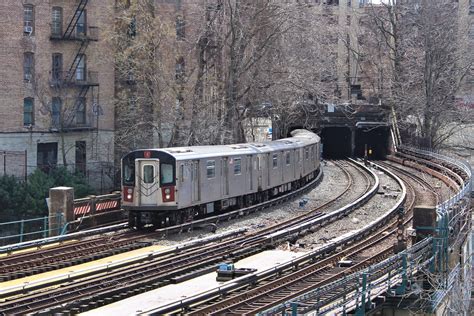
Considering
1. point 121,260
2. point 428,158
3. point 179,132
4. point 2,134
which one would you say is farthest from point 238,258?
point 428,158

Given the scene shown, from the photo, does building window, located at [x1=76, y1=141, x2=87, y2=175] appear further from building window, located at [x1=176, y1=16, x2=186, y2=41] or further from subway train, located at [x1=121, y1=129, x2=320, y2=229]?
subway train, located at [x1=121, y1=129, x2=320, y2=229]

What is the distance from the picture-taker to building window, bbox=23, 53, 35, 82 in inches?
1674

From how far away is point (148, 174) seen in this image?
26547mm

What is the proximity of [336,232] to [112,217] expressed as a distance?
24.5 feet

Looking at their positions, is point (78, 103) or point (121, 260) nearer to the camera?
point (121, 260)

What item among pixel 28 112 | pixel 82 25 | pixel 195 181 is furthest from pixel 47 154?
pixel 195 181

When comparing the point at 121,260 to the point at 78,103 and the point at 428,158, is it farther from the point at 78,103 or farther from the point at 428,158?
the point at 428,158

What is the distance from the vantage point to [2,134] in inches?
1622

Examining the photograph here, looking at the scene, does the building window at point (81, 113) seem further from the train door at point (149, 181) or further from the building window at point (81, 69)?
the train door at point (149, 181)

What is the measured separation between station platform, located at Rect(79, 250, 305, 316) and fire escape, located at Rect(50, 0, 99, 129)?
23.6 m

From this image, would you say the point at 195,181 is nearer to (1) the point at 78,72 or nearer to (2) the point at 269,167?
(2) the point at 269,167

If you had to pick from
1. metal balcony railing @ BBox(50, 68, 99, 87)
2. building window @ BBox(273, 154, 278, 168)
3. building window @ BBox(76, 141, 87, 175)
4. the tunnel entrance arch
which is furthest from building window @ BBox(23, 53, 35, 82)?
the tunnel entrance arch

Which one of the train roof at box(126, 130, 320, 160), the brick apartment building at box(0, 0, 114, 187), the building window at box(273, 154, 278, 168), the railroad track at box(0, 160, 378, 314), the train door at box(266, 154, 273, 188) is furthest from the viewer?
the brick apartment building at box(0, 0, 114, 187)

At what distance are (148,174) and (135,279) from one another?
7.91 metres
